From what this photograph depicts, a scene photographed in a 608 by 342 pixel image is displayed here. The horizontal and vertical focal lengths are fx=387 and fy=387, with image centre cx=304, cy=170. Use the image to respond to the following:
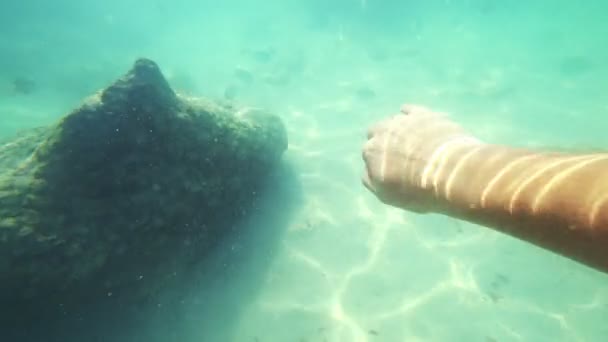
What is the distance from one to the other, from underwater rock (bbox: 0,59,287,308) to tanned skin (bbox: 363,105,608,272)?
12.4 feet

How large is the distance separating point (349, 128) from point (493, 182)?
968 cm

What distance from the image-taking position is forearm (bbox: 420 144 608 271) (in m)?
1.06

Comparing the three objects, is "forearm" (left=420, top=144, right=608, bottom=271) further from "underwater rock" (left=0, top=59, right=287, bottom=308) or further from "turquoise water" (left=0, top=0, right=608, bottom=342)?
"underwater rock" (left=0, top=59, right=287, bottom=308)

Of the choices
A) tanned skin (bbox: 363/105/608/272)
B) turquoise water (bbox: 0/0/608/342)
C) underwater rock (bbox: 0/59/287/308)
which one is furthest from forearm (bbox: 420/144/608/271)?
underwater rock (bbox: 0/59/287/308)

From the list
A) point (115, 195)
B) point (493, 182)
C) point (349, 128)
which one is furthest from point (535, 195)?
point (349, 128)

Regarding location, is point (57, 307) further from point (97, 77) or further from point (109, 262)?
point (97, 77)

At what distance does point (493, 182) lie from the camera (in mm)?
1400

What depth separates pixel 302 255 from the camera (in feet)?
21.6

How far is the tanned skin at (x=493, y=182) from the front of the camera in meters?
1.08

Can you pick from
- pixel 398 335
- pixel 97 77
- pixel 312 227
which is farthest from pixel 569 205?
pixel 97 77

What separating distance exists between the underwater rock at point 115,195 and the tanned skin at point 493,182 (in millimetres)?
3768

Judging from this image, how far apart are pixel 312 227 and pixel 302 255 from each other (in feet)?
2.24

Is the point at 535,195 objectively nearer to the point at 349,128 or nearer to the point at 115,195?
the point at 115,195

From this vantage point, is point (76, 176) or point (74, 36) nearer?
point (76, 176)
